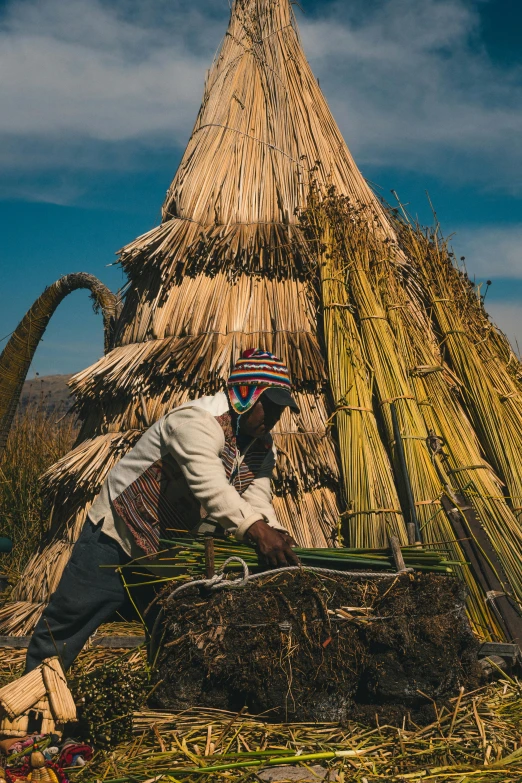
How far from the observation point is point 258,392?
2.95 metres

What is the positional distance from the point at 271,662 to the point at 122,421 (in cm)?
224

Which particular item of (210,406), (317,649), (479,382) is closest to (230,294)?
(479,382)

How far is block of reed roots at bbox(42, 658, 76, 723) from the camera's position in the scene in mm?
2467

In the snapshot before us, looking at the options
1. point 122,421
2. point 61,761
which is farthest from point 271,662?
point 122,421

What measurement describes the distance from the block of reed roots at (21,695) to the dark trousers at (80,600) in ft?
1.51

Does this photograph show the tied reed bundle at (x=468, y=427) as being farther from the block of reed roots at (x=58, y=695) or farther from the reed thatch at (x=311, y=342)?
the block of reed roots at (x=58, y=695)

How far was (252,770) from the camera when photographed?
224 cm

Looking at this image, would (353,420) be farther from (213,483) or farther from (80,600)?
(80,600)

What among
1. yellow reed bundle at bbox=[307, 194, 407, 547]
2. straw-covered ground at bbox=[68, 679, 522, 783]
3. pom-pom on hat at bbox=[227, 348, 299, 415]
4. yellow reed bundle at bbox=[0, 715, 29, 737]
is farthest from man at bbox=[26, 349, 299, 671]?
yellow reed bundle at bbox=[307, 194, 407, 547]

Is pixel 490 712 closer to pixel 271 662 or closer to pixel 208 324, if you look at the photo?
pixel 271 662

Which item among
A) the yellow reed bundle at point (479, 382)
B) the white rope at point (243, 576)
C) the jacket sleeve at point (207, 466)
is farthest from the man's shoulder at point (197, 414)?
the yellow reed bundle at point (479, 382)

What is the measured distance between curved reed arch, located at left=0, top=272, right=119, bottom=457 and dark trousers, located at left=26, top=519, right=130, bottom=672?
10.5 feet

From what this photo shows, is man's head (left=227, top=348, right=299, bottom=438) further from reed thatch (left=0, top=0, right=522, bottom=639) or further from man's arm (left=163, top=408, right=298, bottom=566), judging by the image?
reed thatch (left=0, top=0, right=522, bottom=639)

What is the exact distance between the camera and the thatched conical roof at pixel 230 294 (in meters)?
4.24
